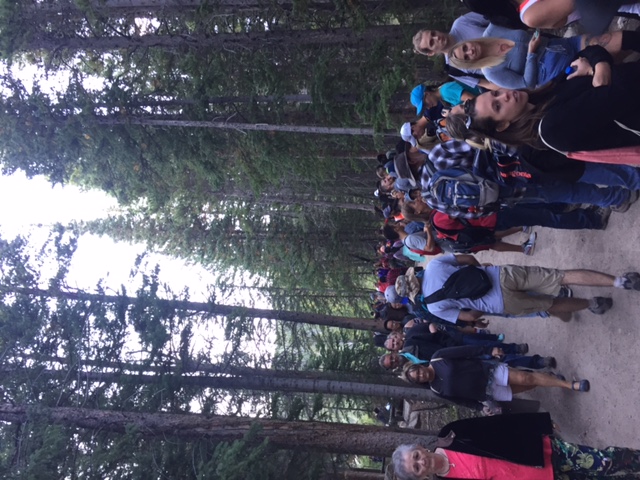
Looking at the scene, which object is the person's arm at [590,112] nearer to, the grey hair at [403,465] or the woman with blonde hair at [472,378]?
the grey hair at [403,465]

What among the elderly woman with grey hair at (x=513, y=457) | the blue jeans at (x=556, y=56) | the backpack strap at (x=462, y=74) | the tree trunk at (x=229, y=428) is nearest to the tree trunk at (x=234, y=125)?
the backpack strap at (x=462, y=74)

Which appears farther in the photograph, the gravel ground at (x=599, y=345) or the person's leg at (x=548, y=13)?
the gravel ground at (x=599, y=345)

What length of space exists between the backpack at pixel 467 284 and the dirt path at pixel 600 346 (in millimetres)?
1552

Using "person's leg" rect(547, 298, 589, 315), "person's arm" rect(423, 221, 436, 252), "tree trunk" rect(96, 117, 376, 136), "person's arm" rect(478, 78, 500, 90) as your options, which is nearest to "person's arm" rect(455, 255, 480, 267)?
"person's arm" rect(423, 221, 436, 252)

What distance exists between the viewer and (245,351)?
13.2m

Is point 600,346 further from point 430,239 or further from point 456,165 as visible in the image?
point 456,165

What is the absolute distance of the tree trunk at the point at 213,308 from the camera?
40.0ft

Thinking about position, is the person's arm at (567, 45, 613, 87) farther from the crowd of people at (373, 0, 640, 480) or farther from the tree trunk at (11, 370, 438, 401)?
the tree trunk at (11, 370, 438, 401)

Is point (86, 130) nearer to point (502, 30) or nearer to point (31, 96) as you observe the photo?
point (31, 96)

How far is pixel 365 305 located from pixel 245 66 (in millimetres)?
20630

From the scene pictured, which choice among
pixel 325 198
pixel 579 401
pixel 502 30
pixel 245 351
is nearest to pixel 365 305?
pixel 325 198

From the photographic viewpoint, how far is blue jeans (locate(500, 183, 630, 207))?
241 inches

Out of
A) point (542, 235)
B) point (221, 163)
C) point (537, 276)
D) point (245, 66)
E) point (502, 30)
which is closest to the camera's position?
point (502, 30)

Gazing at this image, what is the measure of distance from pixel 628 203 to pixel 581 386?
2521 mm
